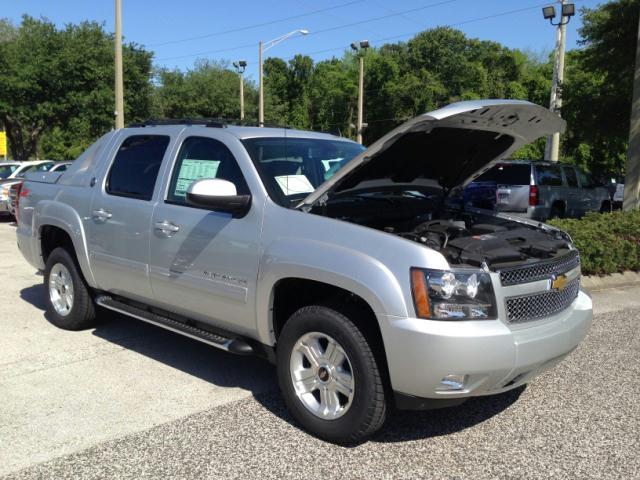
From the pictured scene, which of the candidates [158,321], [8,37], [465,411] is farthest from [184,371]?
[8,37]

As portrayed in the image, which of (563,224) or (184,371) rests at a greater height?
(563,224)

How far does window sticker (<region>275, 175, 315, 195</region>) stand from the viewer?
4.21 meters

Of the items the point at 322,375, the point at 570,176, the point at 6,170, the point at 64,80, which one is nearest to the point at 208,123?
the point at 322,375

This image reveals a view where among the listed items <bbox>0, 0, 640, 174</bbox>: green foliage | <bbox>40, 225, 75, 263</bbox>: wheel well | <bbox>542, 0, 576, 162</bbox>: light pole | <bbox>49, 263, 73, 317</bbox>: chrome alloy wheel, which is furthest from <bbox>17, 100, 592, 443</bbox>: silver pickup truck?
<bbox>542, 0, 576, 162</bbox>: light pole

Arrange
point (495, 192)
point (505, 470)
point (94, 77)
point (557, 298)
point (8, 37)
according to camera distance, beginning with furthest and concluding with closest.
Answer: point (8, 37) < point (94, 77) < point (495, 192) < point (557, 298) < point (505, 470)

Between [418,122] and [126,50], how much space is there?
3061 centimetres

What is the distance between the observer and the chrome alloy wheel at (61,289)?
586 centimetres

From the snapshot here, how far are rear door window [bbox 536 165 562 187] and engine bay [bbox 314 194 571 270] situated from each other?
7912 millimetres

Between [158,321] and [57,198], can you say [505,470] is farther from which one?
[57,198]

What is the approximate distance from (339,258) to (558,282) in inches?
55.0

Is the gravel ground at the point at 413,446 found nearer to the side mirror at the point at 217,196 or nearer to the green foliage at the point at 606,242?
the side mirror at the point at 217,196

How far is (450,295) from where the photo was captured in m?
3.30

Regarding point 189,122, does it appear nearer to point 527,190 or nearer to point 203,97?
point 527,190

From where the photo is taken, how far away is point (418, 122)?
3.51 metres
